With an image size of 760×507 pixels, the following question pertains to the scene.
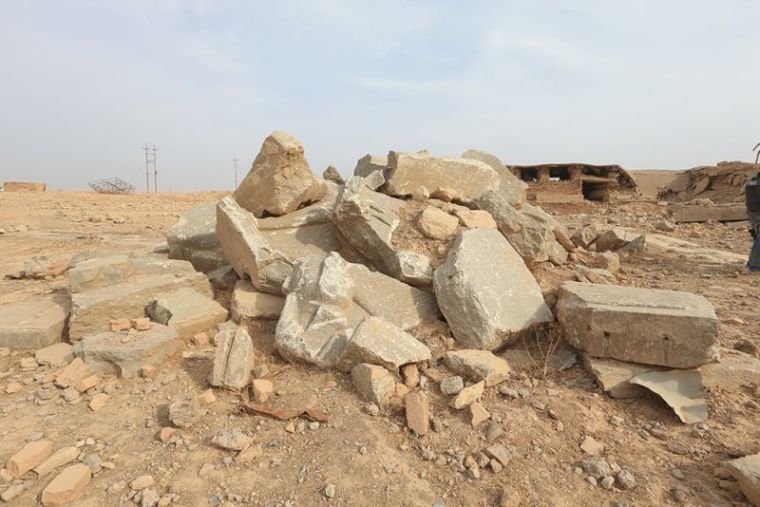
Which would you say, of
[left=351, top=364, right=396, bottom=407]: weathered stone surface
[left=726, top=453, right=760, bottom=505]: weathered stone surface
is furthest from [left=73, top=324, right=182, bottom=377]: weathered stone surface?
[left=726, top=453, right=760, bottom=505]: weathered stone surface

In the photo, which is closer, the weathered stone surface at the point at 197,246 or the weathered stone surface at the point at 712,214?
the weathered stone surface at the point at 197,246

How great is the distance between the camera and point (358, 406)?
2371 mm

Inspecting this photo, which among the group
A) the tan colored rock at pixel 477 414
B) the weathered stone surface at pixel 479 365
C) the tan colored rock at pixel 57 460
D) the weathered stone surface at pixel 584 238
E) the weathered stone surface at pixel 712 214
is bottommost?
the tan colored rock at pixel 57 460

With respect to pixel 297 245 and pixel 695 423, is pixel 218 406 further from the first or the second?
pixel 695 423

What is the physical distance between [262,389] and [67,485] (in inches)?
37.5

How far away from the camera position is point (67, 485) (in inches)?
71.8

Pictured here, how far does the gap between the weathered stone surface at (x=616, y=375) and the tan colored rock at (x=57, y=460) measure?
2.82m

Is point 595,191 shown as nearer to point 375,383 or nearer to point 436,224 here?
point 436,224

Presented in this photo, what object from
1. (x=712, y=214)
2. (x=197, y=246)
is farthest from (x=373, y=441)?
(x=712, y=214)

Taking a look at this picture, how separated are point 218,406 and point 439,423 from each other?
1260mm

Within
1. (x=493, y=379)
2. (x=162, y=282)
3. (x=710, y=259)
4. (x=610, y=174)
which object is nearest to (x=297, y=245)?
(x=162, y=282)

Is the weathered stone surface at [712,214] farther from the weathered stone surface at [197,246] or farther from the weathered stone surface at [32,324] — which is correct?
the weathered stone surface at [32,324]

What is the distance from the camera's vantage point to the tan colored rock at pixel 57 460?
195cm

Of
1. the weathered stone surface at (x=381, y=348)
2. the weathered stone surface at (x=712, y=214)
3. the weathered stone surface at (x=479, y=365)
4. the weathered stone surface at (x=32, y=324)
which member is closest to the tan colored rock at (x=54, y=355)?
the weathered stone surface at (x=32, y=324)
